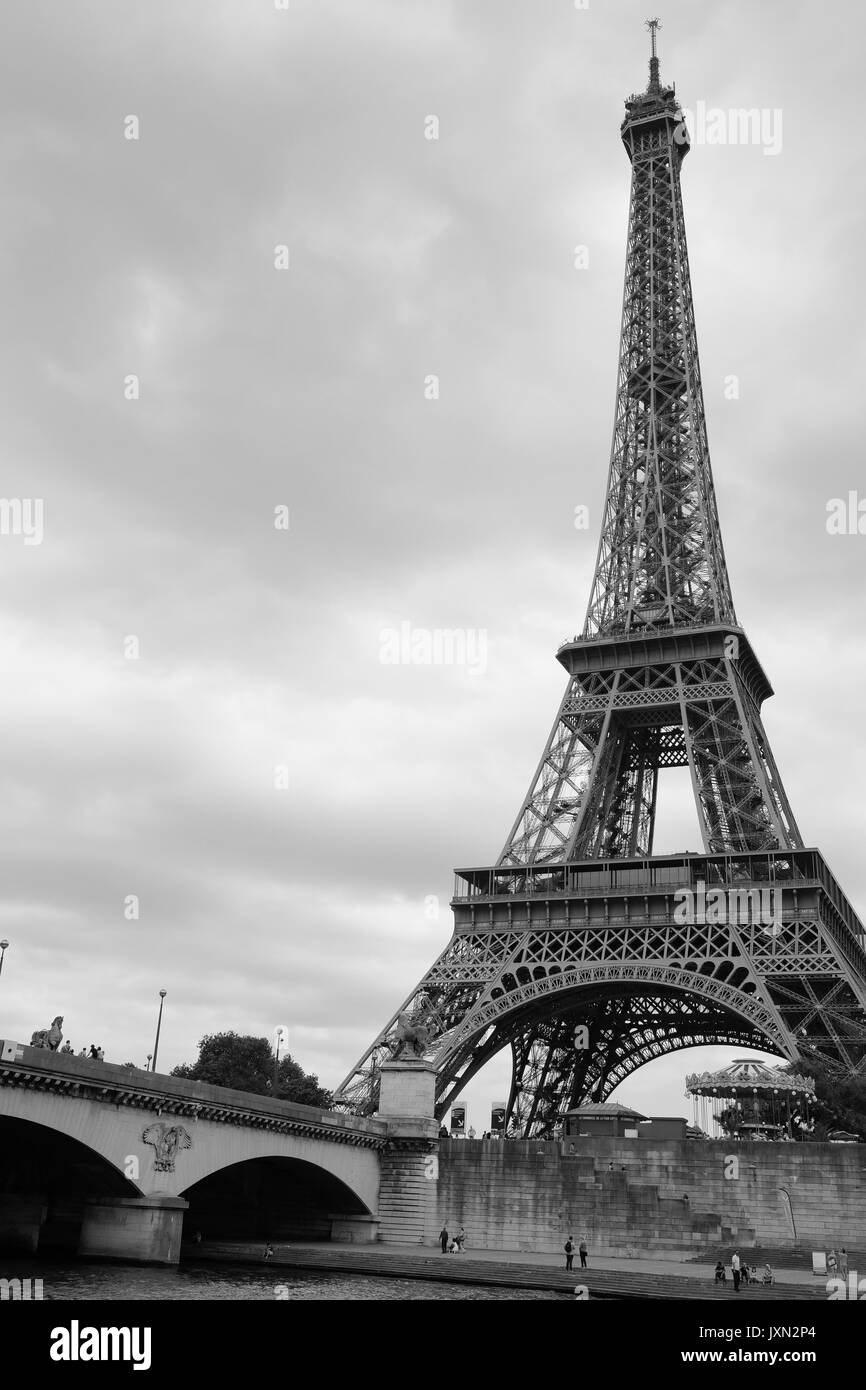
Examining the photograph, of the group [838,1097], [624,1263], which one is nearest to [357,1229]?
[624,1263]

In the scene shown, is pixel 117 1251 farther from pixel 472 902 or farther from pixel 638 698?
pixel 638 698

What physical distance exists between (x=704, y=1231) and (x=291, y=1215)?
21741 millimetres

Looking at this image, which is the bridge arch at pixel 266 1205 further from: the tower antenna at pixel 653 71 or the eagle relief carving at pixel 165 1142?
the tower antenna at pixel 653 71

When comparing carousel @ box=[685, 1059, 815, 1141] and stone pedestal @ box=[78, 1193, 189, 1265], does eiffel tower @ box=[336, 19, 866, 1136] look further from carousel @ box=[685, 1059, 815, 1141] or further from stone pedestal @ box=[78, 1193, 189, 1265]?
stone pedestal @ box=[78, 1193, 189, 1265]

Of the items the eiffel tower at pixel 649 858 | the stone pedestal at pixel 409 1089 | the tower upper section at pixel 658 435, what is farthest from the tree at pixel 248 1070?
the tower upper section at pixel 658 435

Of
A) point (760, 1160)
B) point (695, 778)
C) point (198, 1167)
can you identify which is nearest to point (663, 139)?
point (695, 778)

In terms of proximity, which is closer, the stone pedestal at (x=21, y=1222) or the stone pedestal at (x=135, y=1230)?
the stone pedestal at (x=135, y=1230)

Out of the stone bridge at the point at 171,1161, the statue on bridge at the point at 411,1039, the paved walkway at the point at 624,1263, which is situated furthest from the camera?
the statue on bridge at the point at 411,1039

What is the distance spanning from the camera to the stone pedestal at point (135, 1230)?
44.5 m

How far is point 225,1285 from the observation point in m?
39.9

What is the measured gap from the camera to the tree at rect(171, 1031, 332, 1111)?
96.8m

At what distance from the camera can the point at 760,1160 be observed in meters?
56.5

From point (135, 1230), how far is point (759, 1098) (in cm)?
3438

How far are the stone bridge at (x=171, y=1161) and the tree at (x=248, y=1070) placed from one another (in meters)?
29.8
